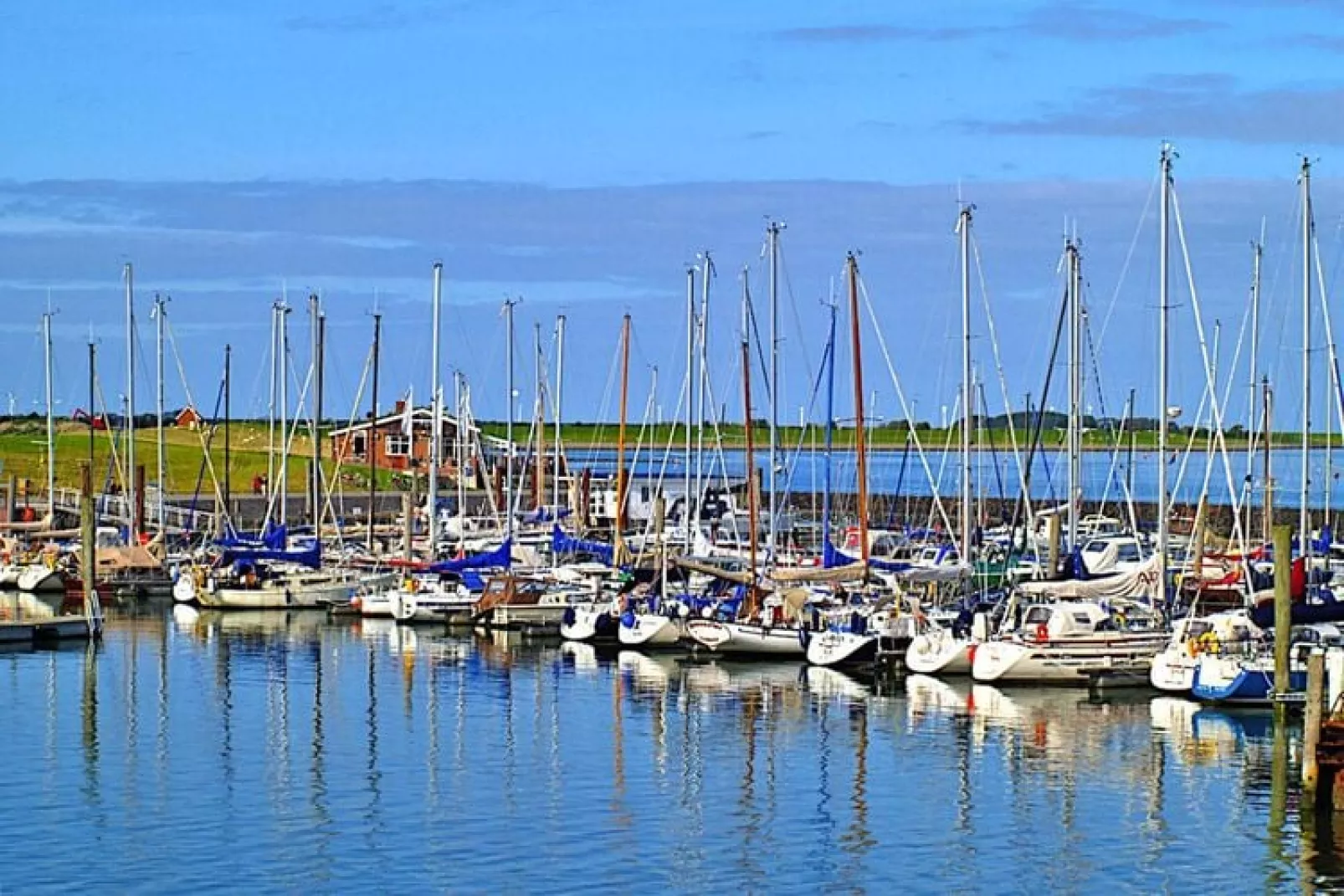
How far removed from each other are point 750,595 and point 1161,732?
15523mm

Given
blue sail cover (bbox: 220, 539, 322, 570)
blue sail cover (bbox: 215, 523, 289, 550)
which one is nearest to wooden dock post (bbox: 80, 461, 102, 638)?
blue sail cover (bbox: 220, 539, 322, 570)

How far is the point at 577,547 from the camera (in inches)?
2987

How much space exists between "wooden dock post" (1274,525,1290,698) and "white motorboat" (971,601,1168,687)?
20.9 ft

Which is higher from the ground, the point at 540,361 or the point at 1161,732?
the point at 540,361

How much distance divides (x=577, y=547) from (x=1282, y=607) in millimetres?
35816

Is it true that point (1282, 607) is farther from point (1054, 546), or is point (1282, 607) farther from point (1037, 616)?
point (1054, 546)

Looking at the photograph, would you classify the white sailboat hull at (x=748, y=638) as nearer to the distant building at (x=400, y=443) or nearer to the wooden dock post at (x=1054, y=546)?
the wooden dock post at (x=1054, y=546)

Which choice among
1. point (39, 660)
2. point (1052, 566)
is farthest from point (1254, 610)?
point (39, 660)

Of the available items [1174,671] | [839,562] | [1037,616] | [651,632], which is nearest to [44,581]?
[651,632]

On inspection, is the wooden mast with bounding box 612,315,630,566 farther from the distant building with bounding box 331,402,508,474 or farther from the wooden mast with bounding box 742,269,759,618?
the distant building with bounding box 331,402,508,474

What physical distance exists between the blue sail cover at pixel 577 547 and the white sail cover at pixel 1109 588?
77.6 feet

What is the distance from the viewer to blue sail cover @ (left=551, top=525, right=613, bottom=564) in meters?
75.2

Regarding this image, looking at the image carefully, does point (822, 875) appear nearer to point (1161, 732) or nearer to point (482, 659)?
point (1161, 732)

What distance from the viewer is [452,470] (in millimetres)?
118188
